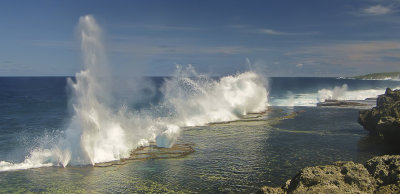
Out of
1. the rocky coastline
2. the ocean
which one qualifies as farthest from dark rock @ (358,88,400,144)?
the rocky coastline

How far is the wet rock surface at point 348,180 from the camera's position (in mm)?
9516

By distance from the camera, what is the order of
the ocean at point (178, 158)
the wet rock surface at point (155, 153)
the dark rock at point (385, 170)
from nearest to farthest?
the dark rock at point (385, 170), the ocean at point (178, 158), the wet rock surface at point (155, 153)

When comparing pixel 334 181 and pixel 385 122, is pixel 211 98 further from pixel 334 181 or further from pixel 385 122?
pixel 334 181

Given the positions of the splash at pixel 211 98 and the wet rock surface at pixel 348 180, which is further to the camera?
the splash at pixel 211 98

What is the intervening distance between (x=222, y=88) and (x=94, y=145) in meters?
33.6

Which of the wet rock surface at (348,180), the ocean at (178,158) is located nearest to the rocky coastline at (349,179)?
the wet rock surface at (348,180)

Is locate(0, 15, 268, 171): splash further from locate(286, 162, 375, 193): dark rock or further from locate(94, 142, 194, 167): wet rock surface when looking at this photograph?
locate(286, 162, 375, 193): dark rock

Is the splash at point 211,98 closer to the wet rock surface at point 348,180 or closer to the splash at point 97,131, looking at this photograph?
the splash at point 97,131

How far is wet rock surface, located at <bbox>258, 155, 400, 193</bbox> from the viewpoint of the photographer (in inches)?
375

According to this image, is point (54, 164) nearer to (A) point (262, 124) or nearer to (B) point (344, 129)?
(A) point (262, 124)

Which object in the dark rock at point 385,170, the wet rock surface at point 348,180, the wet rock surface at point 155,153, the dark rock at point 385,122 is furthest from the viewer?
the dark rock at point 385,122

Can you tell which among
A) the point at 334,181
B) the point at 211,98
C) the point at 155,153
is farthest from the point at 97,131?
the point at 211,98

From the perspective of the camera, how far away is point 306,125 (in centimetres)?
3925

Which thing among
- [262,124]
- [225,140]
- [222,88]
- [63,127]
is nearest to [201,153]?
[225,140]
